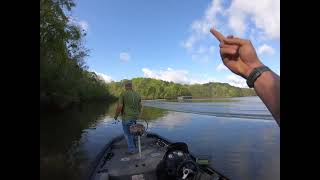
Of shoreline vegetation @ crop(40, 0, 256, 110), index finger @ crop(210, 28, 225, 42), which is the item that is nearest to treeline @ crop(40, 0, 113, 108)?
shoreline vegetation @ crop(40, 0, 256, 110)

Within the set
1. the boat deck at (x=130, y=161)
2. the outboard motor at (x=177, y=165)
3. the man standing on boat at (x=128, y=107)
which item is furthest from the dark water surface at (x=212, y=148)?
the outboard motor at (x=177, y=165)

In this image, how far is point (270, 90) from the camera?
1.56 meters

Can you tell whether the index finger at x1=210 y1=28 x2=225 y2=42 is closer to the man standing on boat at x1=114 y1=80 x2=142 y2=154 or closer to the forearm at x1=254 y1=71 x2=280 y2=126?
the forearm at x1=254 y1=71 x2=280 y2=126

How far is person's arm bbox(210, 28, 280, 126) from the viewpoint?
5.10 ft

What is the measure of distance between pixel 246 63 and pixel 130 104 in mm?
7165

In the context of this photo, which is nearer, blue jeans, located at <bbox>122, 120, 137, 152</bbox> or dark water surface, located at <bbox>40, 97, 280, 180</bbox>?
blue jeans, located at <bbox>122, 120, 137, 152</bbox>

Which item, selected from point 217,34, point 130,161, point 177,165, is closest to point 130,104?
point 130,161

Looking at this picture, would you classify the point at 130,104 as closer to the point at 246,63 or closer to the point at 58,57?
the point at 246,63

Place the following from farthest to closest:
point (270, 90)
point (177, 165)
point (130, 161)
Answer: point (130, 161) → point (177, 165) → point (270, 90)
